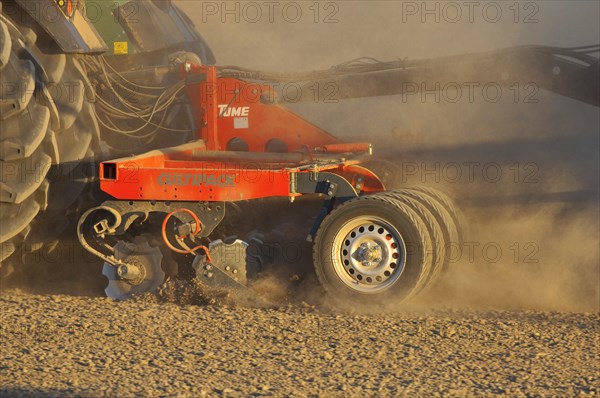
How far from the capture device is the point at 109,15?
329 inches

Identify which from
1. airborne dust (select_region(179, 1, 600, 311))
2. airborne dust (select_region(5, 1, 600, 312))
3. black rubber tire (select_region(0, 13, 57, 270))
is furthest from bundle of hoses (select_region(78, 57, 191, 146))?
airborne dust (select_region(179, 1, 600, 311))

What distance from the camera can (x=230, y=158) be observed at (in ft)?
25.9

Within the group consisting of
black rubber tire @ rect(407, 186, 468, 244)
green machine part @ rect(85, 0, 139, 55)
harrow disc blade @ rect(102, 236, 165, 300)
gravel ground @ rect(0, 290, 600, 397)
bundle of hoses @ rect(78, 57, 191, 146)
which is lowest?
gravel ground @ rect(0, 290, 600, 397)

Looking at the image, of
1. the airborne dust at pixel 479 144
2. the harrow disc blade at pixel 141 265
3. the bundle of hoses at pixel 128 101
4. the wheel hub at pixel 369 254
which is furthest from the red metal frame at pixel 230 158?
the wheel hub at pixel 369 254

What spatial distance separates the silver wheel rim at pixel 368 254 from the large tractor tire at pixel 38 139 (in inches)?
71.3

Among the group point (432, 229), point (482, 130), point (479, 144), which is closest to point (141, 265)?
point (432, 229)

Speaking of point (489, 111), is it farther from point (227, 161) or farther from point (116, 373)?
point (116, 373)

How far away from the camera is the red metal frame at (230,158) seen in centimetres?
699

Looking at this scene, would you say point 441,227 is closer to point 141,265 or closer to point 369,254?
point 369,254

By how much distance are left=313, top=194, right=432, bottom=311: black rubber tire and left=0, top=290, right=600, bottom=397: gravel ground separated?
0.68 ft

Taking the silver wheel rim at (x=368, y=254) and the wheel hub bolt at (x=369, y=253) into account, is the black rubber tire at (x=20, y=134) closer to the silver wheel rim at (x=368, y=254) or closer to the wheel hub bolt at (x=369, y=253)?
the silver wheel rim at (x=368, y=254)

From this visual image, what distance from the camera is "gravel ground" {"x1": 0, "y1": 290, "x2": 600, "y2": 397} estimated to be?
15.8ft

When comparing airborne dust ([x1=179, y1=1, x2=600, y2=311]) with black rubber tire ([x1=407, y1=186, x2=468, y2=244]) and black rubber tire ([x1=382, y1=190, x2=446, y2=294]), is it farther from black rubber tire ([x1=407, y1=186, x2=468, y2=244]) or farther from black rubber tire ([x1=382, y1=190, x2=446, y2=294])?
black rubber tire ([x1=382, y1=190, x2=446, y2=294])

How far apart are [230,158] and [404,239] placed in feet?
5.71
